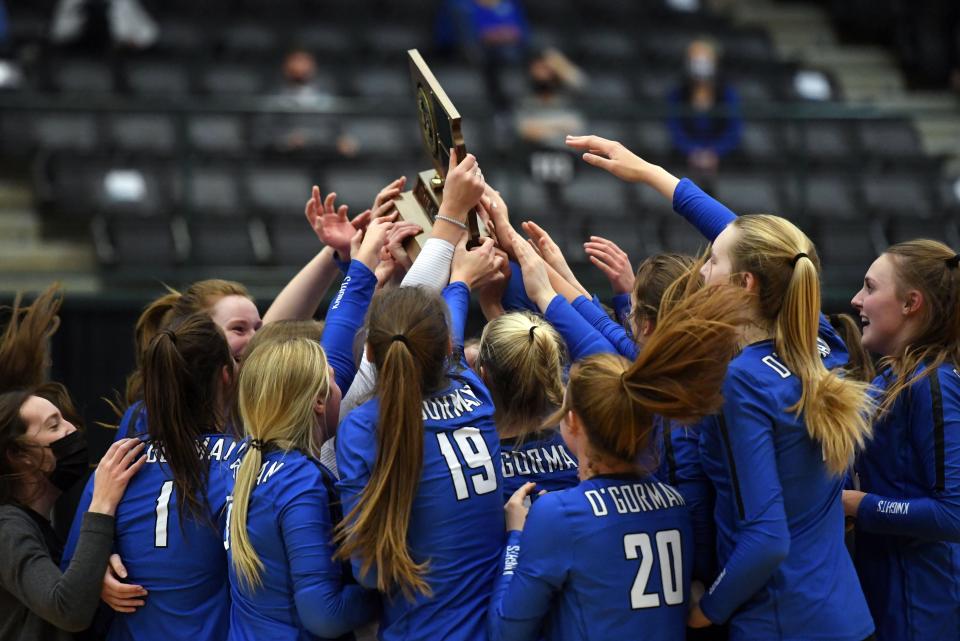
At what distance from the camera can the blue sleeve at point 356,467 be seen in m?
2.75

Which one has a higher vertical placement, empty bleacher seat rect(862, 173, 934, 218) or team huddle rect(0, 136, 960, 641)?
team huddle rect(0, 136, 960, 641)

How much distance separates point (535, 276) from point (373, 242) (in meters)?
0.53

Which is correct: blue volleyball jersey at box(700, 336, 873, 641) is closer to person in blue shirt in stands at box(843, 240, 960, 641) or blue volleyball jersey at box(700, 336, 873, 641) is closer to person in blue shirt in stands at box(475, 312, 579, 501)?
person in blue shirt in stands at box(843, 240, 960, 641)

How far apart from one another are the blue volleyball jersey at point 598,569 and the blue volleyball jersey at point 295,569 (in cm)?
36

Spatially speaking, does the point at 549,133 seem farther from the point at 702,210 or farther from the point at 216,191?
the point at 702,210

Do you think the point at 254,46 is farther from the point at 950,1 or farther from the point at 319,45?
the point at 950,1

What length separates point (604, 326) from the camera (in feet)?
10.8

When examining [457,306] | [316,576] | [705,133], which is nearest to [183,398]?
[316,576]

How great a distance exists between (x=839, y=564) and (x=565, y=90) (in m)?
7.03

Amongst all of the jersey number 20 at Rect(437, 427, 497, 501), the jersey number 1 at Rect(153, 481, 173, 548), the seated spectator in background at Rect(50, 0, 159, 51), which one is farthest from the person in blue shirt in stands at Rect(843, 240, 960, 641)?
the seated spectator in background at Rect(50, 0, 159, 51)

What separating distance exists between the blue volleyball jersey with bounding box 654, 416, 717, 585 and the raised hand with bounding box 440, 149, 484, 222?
77 centimetres

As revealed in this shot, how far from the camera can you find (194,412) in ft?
10.2

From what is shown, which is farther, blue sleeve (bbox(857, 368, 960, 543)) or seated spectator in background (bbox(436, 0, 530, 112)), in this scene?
seated spectator in background (bbox(436, 0, 530, 112))

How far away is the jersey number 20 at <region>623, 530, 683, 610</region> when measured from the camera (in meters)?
2.68
